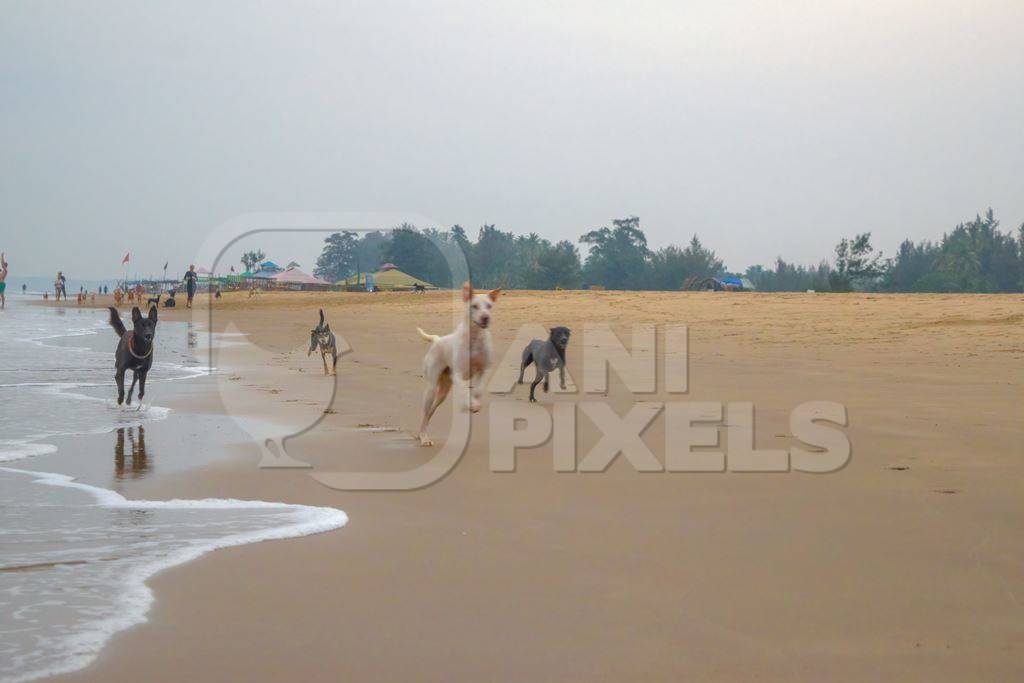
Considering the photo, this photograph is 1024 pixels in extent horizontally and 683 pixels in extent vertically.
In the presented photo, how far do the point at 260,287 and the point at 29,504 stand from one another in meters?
69.1

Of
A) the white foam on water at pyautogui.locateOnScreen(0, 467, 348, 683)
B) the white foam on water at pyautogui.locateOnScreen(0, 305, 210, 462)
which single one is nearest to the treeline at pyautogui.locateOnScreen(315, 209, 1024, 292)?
the white foam on water at pyautogui.locateOnScreen(0, 305, 210, 462)

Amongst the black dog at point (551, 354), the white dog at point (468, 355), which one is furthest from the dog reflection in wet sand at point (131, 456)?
the black dog at point (551, 354)

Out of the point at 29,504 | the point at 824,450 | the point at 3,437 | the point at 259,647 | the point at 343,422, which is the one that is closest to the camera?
the point at 259,647

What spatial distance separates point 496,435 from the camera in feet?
31.4

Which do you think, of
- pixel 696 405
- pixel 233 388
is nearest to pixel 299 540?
pixel 696 405

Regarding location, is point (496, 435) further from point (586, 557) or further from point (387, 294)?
point (387, 294)

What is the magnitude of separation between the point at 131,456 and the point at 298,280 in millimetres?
68393

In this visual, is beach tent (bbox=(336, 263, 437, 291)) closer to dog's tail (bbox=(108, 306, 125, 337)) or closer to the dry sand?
dog's tail (bbox=(108, 306, 125, 337))

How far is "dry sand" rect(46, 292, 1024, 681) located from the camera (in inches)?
147

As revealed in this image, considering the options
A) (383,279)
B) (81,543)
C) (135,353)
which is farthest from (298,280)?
(81,543)

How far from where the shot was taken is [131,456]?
8414 millimetres

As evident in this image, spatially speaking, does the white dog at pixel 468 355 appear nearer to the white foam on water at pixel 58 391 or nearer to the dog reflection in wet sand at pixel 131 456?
the dog reflection in wet sand at pixel 131 456

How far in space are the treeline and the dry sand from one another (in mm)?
41214

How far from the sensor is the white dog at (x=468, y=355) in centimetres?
881
